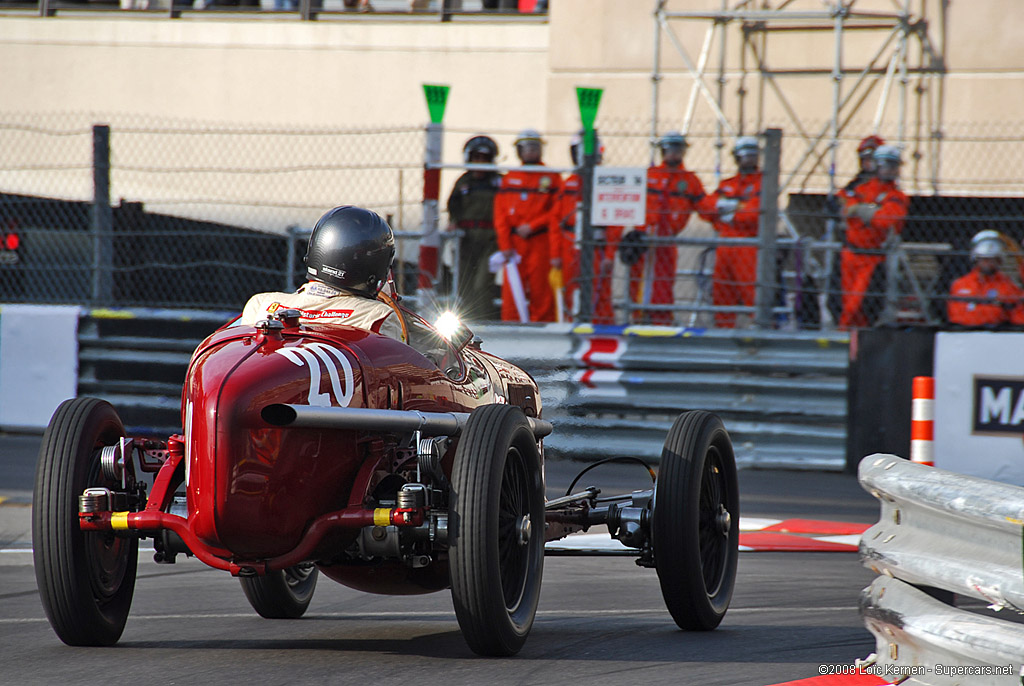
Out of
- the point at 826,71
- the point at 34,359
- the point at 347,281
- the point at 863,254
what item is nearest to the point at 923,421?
the point at 347,281

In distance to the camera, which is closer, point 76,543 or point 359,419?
point 359,419

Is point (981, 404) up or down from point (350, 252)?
down

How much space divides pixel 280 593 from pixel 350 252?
1340mm

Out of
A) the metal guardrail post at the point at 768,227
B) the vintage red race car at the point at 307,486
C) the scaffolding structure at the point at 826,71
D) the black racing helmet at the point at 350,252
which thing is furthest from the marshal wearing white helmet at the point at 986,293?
the vintage red race car at the point at 307,486

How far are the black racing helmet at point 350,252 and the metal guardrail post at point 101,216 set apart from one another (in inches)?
246

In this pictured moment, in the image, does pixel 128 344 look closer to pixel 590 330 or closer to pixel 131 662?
pixel 590 330

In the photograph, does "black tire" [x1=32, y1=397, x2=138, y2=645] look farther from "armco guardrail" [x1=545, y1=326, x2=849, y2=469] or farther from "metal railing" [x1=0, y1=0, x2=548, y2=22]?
"metal railing" [x1=0, y1=0, x2=548, y2=22]

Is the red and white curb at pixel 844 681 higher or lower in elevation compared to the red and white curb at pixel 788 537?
higher

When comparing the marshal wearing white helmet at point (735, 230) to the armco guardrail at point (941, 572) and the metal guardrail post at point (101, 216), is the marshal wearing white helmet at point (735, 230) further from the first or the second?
the armco guardrail at point (941, 572)

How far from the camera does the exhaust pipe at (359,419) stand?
4133mm

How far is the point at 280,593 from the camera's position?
538 cm

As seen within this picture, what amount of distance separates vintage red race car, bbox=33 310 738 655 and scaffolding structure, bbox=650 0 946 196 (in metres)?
11.6

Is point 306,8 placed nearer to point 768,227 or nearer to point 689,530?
point 768,227

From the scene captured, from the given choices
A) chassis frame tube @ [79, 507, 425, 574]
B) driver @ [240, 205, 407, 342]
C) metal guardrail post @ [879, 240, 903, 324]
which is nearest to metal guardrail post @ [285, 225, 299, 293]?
metal guardrail post @ [879, 240, 903, 324]
